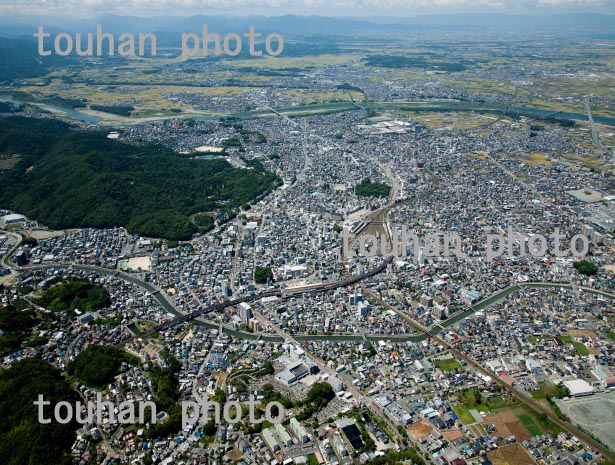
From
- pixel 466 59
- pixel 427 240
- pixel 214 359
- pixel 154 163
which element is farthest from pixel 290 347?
pixel 466 59

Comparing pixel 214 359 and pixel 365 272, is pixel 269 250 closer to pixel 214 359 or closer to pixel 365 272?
pixel 365 272

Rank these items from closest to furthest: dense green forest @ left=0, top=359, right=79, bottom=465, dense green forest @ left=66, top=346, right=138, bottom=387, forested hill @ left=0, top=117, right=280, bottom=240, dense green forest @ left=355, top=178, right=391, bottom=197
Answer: dense green forest @ left=0, top=359, right=79, bottom=465 < dense green forest @ left=66, top=346, right=138, bottom=387 < forested hill @ left=0, top=117, right=280, bottom=240 < dense green forest @ left=355, top=178, right=391, bottom=197

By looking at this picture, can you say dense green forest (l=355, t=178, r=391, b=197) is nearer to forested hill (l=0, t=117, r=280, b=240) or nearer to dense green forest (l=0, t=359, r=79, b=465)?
forested hill (l=0, t=117, r=280, b=240)

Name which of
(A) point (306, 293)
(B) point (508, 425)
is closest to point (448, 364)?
(B) point (508, 425)

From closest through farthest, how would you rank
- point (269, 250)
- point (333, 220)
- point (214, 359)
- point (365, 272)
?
point (214, 359), point (365, 272), point (269, 250), point (333, 220)

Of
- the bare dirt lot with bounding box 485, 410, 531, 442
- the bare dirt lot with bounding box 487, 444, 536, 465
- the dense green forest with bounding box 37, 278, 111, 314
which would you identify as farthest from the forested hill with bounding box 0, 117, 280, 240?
the bare dirt lot with bounding box 487, 444, 536, 465

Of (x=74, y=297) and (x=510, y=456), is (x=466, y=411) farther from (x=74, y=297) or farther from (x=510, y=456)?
(x=74, y=297)
